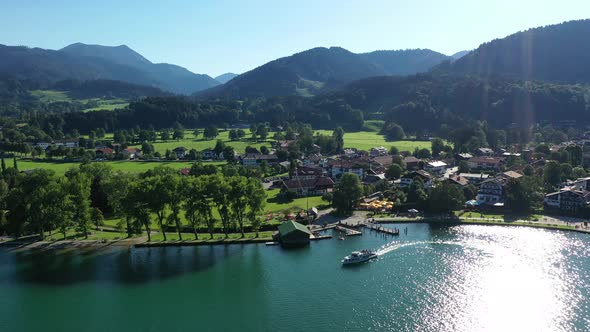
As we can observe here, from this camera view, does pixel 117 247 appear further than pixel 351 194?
No

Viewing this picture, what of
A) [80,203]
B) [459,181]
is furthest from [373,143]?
[80,203]

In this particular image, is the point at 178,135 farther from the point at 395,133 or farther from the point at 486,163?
the point at 486,163

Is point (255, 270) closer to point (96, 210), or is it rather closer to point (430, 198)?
point (96, 210)

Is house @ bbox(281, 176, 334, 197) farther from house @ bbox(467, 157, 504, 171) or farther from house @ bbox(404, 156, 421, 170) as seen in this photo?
house @ bbox(467, 157, 504, 171)

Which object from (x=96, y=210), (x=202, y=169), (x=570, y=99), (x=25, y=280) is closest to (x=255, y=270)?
(x=25, y=280)

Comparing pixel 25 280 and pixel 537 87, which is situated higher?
pixel 537 87
